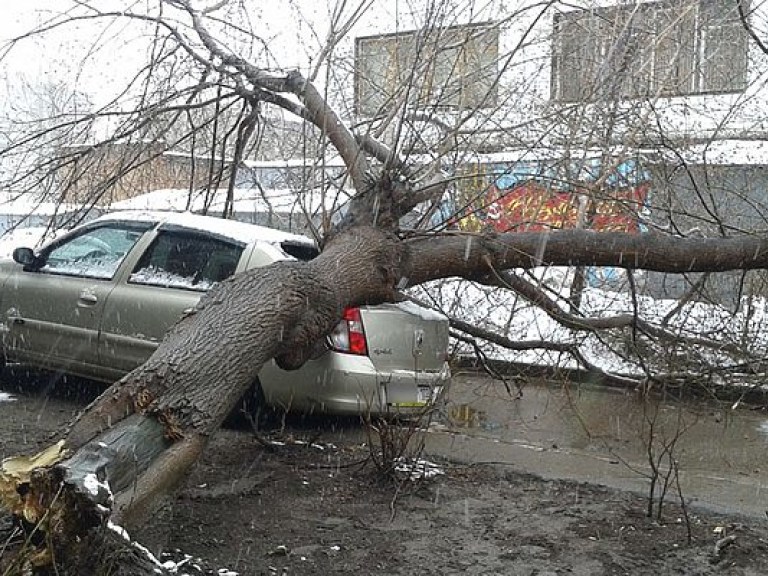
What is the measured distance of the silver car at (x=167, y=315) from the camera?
6309 millimetres

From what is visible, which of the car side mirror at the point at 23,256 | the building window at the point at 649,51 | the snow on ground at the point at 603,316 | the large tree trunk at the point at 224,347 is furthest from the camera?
the snow on ground at the point at 603,316

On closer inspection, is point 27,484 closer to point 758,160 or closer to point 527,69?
point 527,69

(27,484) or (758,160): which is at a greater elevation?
(758,160)

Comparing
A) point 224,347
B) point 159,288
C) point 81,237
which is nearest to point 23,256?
point 81,237

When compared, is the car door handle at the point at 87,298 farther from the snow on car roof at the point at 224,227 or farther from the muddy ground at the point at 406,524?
the muddy ground at the point at 406,524

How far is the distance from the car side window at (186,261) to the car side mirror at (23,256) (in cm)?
107

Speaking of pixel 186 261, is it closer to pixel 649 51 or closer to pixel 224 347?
pixel 224 347

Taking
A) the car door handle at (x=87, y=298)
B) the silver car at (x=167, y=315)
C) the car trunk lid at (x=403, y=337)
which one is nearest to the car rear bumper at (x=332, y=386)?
the silver car at (x=167, y=315)

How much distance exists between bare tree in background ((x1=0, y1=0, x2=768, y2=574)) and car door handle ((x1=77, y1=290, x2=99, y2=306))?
1.28 m

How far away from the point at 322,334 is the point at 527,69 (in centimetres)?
379

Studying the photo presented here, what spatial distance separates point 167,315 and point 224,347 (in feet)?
6.61

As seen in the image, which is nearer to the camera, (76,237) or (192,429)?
(192,429)

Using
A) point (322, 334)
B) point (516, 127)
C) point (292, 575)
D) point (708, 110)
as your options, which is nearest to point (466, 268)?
point (322, 334)

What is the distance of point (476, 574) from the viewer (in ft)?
13.4
